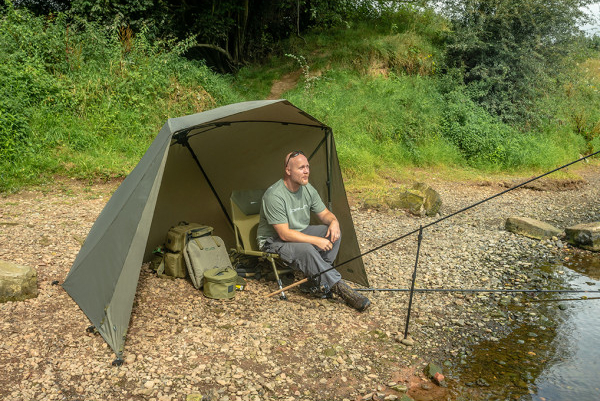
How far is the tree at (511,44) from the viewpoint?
1520 centimetres

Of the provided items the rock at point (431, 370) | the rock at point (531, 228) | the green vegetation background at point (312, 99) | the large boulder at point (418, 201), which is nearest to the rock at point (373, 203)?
the large boulder at point (418, 201)

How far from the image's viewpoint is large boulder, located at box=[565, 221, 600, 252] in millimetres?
8047

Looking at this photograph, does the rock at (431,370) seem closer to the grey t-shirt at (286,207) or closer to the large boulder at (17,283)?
the grey t-shirt at (286,207)

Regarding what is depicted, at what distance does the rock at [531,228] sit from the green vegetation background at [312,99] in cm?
382

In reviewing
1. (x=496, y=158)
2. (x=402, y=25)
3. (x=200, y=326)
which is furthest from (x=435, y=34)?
(x=200, y=326)

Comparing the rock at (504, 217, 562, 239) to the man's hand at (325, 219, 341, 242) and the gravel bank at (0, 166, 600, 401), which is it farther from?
the man's hand at (325, 219, 341, 242)

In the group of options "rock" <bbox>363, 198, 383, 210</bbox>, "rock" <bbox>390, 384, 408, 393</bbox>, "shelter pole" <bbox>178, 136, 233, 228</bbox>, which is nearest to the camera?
"rock" <bbox>390, 384, 408, 393</bbox>

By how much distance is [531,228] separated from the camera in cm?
868

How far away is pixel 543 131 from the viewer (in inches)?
647

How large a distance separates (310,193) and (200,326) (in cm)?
198

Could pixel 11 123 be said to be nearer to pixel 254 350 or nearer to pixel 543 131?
pixel 254 350

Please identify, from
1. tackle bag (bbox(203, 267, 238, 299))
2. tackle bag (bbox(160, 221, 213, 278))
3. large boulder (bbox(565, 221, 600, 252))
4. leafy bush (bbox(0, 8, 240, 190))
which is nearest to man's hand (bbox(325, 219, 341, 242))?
tackle bag (bbox(203, 267, 238, 299))

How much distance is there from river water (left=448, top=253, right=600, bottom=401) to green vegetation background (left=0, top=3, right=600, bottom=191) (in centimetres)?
643

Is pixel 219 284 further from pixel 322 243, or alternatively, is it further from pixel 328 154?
pixel 328 154
